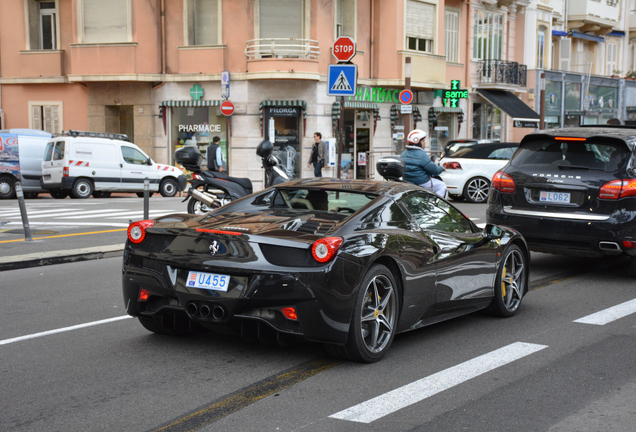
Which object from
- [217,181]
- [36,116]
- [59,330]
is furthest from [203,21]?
[59,330]

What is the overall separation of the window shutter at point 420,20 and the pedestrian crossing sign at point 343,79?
58.3ft

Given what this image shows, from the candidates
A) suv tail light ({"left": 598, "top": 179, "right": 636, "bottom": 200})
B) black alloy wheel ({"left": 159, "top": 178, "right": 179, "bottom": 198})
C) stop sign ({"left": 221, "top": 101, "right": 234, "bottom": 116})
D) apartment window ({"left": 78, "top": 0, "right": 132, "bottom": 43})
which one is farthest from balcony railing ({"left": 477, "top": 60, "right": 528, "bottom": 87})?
suv tail light ({"left": 598, "top": 179, "right": 636, "bottom": 200})

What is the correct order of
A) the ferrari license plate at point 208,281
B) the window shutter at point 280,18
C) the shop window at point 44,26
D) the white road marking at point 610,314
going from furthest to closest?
the shop window at point 44,26 → the window shutter at point 280,18 → the white road marking at point 610,314 → the ferrari license plate at point 208,281

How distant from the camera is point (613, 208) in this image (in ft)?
28.1

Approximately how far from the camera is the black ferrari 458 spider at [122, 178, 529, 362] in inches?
195

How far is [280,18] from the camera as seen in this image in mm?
27281

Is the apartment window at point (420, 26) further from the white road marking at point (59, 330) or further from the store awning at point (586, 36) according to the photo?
the white road marking at point (59, 330)

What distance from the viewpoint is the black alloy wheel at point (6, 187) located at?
72.3ft

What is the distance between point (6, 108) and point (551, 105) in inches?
1038

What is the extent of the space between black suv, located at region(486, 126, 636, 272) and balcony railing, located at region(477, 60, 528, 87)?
25932 millimetres

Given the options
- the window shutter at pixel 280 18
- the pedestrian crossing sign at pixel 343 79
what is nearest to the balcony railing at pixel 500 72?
the window shutter at pixel 280 18

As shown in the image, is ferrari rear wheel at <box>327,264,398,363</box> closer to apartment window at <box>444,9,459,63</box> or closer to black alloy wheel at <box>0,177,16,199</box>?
black alloy wheel at <box>0,177,16,199</box>

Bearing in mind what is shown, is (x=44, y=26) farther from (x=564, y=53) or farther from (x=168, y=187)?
(x=564, y=53)

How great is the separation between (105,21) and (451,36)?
47.1 ft
